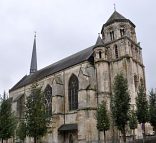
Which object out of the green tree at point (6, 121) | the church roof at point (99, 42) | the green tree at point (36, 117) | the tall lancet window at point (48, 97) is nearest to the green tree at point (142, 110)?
the green tree at point (36, 117)

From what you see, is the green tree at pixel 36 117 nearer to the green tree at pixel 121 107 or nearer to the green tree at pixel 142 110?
the green tree at pixel 121 107

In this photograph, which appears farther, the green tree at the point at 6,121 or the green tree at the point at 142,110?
the green tree at the point at 142,110

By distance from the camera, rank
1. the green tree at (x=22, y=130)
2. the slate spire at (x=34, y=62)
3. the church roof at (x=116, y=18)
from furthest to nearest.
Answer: the slate spire at (x=34, y=62)
the church roof at (x=116, y=18)
the green tree at (x=22, y=130)

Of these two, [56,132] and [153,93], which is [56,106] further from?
[153,93]

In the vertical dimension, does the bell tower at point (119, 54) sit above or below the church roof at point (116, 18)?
below

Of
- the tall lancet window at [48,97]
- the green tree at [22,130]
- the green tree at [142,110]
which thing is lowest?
the green tree at [22,130]

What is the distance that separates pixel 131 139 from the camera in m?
35.2

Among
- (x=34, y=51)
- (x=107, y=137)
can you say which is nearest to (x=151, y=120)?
(x=107, y=137)

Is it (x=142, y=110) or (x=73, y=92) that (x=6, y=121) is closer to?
(x=142, y=110)

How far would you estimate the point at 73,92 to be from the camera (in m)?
44.4

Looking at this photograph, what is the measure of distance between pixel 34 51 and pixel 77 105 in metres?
40.1

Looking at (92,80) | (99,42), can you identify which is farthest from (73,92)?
(99,42)

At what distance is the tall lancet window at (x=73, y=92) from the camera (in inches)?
1719

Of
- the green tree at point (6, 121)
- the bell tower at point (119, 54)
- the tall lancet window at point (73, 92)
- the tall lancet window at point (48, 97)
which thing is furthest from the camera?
the tall lancet window at point (48, 97)
